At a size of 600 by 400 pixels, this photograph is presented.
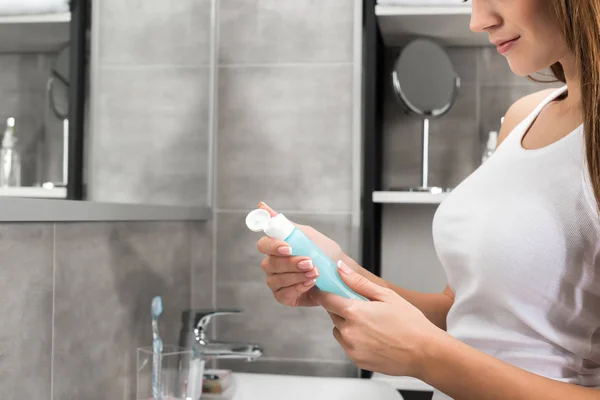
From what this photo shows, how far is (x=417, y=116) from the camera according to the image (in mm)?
1568

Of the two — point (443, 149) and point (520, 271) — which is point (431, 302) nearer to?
point (520, 271)

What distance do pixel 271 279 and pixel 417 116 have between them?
82 centimetres

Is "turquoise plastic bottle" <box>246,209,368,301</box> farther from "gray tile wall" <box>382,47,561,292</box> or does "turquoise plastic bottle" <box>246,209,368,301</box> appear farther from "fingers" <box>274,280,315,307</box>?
"gray tile wall" <box>382,47,561,292</box>

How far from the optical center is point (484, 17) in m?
0.85

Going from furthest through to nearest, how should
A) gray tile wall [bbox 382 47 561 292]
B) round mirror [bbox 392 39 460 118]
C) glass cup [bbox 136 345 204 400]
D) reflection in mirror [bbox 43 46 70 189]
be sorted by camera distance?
gray tile wall [bbox 382 47 561 292], round mirror [bbox 392 39 460 118], glass cup [bbox 136 345 204 400], reflection in mirror [bbox 43 46 70 189]

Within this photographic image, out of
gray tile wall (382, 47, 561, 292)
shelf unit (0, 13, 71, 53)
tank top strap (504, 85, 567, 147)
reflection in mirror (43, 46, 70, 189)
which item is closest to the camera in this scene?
shelf unit (0, 13, 71, 53)

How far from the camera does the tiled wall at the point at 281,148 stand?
5.14ft

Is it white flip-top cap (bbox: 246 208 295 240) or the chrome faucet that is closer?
white flip-top cap (bbox: 246 208 295 240)

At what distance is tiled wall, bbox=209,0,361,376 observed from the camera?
1565 mm

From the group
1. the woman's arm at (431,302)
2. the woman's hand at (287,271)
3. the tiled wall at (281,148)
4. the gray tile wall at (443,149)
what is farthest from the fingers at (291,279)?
the gray tile wall at (443,149)

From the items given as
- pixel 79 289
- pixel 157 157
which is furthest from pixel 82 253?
pixel 157 157

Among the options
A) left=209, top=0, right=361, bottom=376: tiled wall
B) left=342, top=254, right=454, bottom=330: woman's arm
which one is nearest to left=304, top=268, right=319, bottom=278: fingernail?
left=342, top=254, right=454, bottom=330: woman's arm

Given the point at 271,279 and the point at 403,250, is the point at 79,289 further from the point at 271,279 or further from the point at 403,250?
the point at 403,250

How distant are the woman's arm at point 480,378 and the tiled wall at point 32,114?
490 mm
